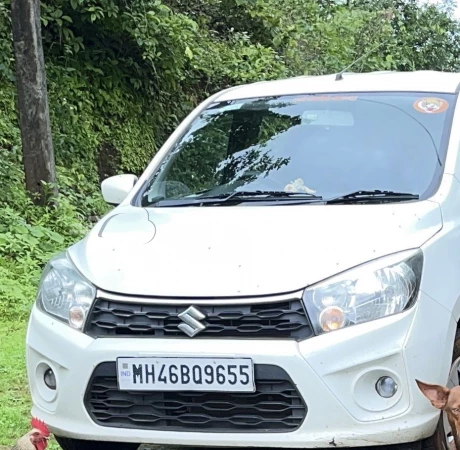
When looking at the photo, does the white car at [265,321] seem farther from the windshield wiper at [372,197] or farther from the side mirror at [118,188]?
the side mirror at [118,188]

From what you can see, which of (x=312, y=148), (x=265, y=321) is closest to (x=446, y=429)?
(x=265, y=321)

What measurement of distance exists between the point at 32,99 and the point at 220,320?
19.9ft

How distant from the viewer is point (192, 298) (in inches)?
123

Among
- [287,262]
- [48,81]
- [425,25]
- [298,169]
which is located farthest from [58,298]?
[425,25]

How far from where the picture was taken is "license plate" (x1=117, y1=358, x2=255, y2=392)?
3.03 m

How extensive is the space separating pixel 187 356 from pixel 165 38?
9.23 m

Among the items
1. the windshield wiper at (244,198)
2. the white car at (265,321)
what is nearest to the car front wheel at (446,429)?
the white car at (265,321)

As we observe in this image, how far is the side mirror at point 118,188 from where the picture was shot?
445cm

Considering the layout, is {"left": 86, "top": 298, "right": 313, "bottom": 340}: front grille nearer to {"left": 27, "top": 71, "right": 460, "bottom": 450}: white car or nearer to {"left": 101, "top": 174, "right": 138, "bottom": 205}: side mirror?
{"left": 27, "top": 71, "right": 460, "bottom": 450}: white car

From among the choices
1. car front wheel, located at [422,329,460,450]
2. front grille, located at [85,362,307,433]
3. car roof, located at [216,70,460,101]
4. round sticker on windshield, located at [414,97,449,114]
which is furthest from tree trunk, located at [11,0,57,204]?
car front wheel, located at [422,329,460,450]

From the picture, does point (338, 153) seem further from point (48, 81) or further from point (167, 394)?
point (48, 81)

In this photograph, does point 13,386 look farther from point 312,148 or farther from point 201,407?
point 312,148

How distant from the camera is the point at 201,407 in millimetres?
3162

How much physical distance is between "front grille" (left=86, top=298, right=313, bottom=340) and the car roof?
1.89 metres
